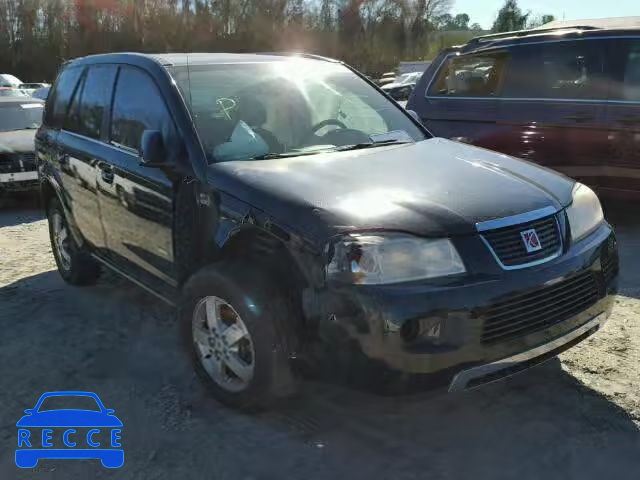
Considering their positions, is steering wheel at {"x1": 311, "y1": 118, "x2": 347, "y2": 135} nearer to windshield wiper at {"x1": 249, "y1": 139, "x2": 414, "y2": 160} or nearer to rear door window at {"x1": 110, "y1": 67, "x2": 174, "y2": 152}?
windshield wiper at {"x1": 249, "y1": 139, "x2": 414, "y2": 160}

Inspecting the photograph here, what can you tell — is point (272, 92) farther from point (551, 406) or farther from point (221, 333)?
point (551, 406)

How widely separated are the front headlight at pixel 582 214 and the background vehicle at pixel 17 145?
7089 mm

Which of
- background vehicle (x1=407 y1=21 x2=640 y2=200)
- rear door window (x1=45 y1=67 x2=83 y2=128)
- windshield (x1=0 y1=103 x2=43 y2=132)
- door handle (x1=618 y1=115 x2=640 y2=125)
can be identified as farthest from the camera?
windshield (x1=0 y1=103 x2=43 y2=132)

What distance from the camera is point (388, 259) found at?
8.30 ft

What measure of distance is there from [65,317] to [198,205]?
183 centimetres

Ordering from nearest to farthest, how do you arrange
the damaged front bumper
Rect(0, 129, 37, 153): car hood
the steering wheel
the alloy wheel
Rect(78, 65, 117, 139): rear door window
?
the damaged front bumper → the alloy wheel → the steering wheel → Rect(78, 65, 117, 139): rear door window → Rect(0, 129, 37, 153): car hood

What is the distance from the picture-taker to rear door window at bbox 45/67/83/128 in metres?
4.79

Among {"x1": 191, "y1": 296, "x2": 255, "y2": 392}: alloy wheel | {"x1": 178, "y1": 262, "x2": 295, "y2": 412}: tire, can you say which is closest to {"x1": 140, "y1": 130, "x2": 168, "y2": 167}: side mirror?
{"x1": 178, "y1": 262, "x2": 295, "y2": 412}: tire

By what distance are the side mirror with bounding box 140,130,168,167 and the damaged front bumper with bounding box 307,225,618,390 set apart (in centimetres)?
127

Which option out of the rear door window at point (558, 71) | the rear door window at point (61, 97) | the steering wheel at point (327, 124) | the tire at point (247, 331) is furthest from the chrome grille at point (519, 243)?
the rear door window at point (558, 71)

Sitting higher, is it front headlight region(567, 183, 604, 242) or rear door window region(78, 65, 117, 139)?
rear door window region(78, 65, 117, 139)

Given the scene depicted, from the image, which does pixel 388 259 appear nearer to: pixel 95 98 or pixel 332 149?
pixel 332 149

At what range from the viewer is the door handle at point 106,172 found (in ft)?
12.8

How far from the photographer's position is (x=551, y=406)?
10.2 ft
